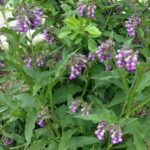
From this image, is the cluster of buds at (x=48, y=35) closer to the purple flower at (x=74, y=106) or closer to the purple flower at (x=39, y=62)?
the purple flower at (x=39, y=62)

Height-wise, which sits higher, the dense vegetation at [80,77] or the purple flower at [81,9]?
the purple flower at [81,9]

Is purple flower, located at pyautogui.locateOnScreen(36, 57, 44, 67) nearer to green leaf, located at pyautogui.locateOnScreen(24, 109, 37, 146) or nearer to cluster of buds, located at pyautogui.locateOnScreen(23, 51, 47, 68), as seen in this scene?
cluster of buds, located at pyautogui.locateOnScreen(23, 51, 47, 68)

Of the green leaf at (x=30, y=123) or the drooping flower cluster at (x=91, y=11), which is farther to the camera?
the drooping flower cluster at (x=91, y=11)

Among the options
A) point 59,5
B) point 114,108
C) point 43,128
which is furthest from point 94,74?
point 59,5

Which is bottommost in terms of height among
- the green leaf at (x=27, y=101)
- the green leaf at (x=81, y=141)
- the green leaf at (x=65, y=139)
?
the green leaf at (x=81, y=141)

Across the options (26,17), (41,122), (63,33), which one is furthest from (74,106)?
(26,17)

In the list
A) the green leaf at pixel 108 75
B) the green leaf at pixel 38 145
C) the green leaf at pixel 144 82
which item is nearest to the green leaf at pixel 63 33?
the green leaf at pixel 108 75

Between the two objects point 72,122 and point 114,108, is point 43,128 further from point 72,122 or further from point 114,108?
point 114,108
